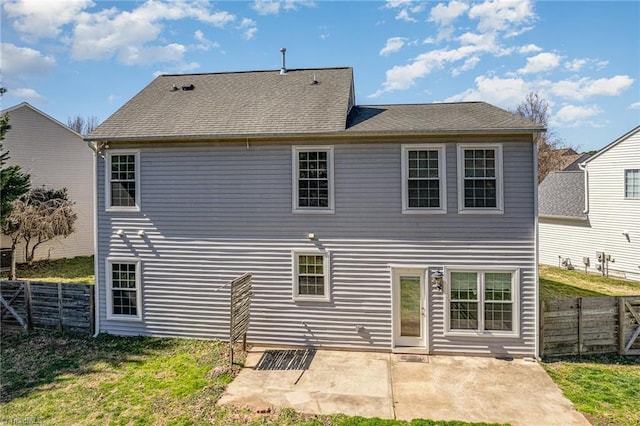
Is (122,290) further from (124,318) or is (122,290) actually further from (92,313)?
(92,313)

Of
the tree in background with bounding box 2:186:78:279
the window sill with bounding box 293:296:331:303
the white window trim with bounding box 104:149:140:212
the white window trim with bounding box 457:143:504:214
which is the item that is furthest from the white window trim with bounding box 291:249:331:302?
the tree in background with bounding box 2:186:78:279

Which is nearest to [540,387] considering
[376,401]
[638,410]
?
[638,410]

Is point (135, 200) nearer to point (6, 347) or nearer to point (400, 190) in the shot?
point (6, 347)

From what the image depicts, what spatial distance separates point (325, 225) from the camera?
8.69 m

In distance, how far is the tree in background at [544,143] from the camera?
31578 millimetres

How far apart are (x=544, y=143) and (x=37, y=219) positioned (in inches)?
1500

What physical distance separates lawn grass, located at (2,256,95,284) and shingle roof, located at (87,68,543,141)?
7.97 metres

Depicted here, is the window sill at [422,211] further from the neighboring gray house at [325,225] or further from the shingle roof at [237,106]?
the shingle roof at [237,106]

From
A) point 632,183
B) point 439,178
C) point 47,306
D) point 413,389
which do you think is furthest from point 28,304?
point 632,183

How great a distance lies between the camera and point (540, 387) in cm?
671

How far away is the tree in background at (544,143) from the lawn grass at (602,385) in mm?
27151

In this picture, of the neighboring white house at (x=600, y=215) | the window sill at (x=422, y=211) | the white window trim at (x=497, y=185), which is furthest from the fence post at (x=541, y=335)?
the neighboring white house at (x=600, y=215)

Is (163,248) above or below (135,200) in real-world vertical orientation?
below

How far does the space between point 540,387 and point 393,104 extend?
824 centimetres
